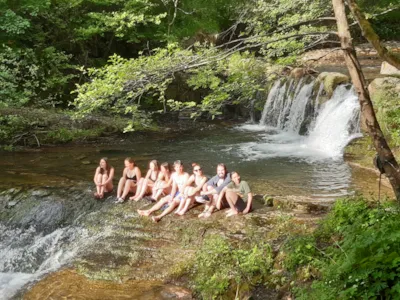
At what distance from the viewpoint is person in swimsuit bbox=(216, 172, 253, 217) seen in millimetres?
7105

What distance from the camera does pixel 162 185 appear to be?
8188mm

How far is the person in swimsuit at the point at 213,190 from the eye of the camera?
735 centimetres

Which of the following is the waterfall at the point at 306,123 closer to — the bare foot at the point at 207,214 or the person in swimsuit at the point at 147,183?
the person in swimsuit at the point at 147,183

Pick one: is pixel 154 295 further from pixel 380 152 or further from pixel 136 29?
pixel 136 29

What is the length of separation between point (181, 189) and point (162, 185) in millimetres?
581

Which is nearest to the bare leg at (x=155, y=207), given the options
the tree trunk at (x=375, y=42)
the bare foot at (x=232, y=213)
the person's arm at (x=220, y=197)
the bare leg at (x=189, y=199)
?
the bare leg at (x=189, y=199)

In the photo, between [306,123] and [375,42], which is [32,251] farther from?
[306,123]

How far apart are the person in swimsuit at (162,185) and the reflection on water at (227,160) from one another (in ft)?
6.79

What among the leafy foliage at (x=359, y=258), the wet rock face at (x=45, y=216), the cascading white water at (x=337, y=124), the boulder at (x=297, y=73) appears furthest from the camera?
the boulder at (x=297, y=73)

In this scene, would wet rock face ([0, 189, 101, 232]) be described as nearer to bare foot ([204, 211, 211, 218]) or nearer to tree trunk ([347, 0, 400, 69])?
bare foot ([204, 211, 211, 218])

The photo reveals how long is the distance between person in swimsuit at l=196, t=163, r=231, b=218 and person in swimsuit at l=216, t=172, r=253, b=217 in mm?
116

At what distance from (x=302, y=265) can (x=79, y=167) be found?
785 cm

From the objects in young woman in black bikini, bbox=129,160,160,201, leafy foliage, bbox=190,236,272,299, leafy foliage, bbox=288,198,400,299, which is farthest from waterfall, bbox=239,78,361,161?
leafy foliage, bbox=288,198,400,299

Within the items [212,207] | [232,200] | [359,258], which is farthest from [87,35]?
[359,258]
